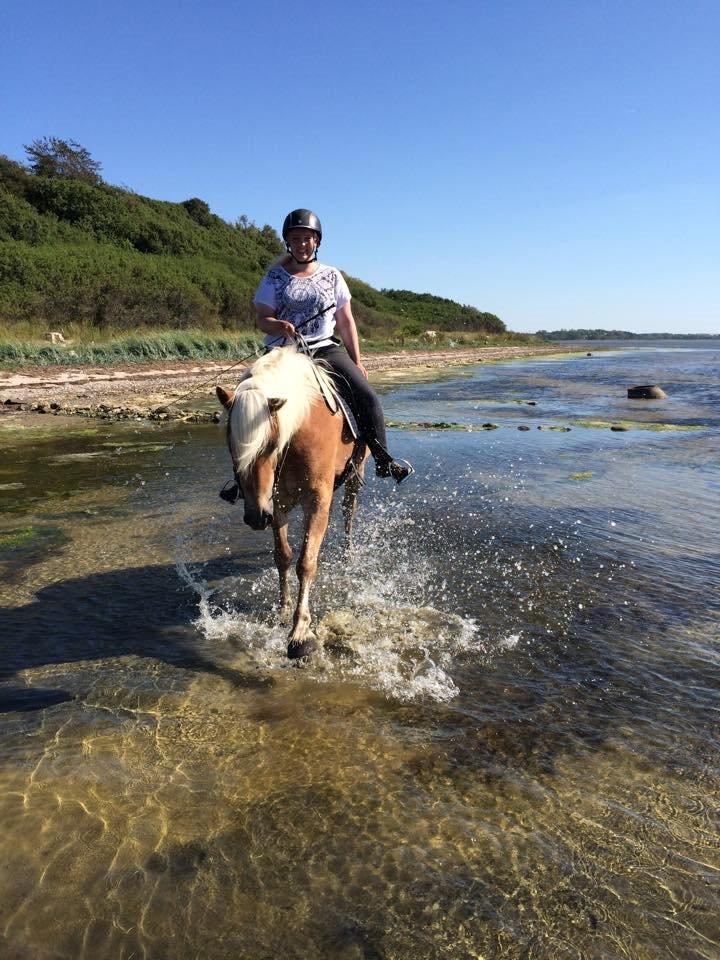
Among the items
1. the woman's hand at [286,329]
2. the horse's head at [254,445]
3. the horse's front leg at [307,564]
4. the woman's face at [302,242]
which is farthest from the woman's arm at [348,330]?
the horse's head at [254,445]

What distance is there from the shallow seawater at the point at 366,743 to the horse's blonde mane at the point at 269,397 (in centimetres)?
167

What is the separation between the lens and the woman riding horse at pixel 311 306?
544 cm

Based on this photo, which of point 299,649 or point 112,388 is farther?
point 112,388

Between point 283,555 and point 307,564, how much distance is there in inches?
24.5

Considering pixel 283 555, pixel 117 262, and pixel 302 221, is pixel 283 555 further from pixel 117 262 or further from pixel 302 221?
pixel 117 262

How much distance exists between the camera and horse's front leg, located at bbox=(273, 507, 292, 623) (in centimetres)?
511

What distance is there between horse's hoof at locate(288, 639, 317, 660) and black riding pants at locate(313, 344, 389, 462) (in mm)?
2305

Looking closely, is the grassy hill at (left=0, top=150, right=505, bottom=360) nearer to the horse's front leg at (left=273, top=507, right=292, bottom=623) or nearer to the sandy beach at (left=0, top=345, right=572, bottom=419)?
the sandy beach at (left=0, top=345, right=572, bottom=419)

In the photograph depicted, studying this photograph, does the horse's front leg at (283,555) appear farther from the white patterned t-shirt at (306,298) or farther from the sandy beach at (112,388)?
the sandy beach at (112,388)

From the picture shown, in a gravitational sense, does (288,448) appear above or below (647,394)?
Answer: above

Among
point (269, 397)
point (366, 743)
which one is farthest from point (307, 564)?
point (366, 743)

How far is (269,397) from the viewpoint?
161 inches

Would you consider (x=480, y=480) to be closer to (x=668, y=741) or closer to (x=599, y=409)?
(x=668, y=741)

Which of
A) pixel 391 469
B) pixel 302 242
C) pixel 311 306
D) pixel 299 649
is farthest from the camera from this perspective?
pixel 391 469
